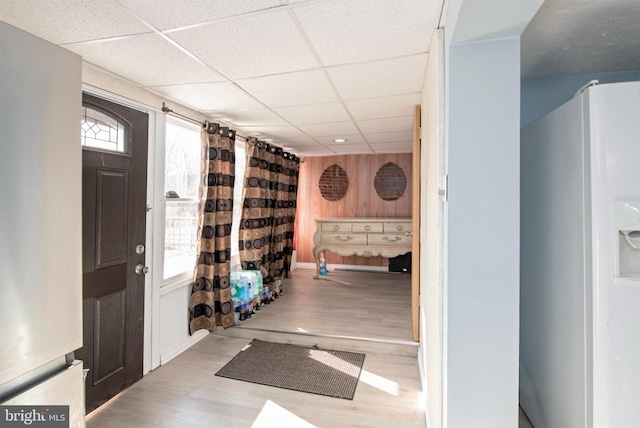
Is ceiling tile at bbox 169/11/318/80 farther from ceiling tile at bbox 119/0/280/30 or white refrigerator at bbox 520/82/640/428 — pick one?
white refrigerator at bbox 520/82/640/428

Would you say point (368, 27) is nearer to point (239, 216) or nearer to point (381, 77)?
point (381, 77)

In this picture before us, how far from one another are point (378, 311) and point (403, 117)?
210cm

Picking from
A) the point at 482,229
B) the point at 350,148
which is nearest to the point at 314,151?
the point at 350,148

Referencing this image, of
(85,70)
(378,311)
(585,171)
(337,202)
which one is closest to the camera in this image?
(585,171)

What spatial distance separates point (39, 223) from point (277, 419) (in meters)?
1.73

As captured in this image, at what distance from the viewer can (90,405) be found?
2016mm

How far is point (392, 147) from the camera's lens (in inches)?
186

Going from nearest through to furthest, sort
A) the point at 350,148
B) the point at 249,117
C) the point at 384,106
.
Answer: the point at 384,106
the point at 249,117
the point at 350,148

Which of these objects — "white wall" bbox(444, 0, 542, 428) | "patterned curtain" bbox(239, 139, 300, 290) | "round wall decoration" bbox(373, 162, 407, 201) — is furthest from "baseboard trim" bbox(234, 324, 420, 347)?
"round wall decoration" bbox(373, 162, 407, 201)

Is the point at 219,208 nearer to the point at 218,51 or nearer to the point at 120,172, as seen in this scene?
the point at 120,172

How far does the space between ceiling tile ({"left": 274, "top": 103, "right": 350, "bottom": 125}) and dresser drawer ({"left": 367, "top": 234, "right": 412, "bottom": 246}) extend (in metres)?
2.08

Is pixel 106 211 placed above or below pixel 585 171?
below

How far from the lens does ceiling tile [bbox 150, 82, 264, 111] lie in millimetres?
2293

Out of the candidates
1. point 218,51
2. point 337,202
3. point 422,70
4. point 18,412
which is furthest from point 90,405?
point 337,202
